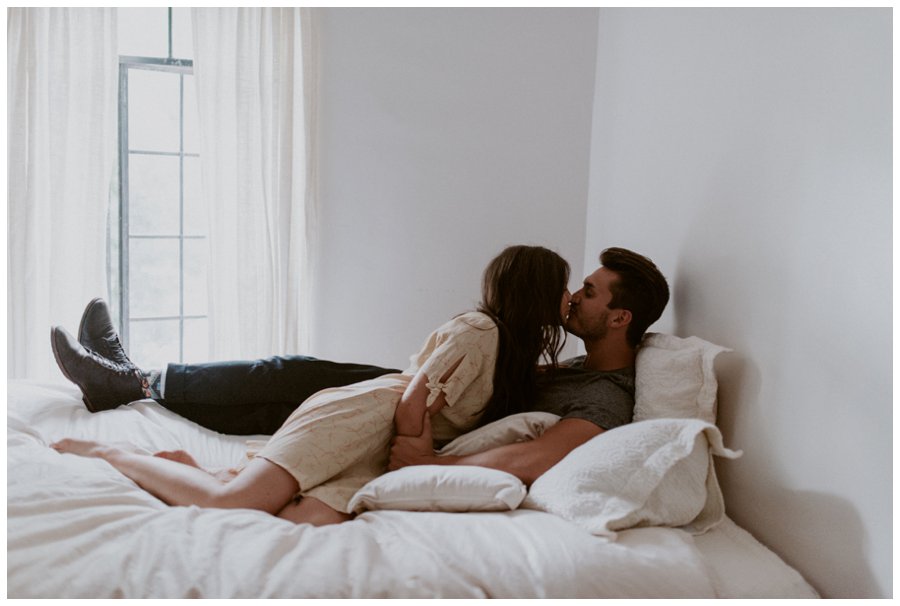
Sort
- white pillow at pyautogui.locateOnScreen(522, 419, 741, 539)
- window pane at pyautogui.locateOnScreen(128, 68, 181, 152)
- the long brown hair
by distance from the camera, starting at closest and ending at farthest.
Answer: white pillow at pyautogui.locateOnScreen(522, 419, 741, 539) < the long brown hair < window pane at pyautogui.locateOnScreen(128, 68, 181, 152)

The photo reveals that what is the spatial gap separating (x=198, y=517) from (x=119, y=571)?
205mm

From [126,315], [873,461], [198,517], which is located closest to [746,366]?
[873,461]

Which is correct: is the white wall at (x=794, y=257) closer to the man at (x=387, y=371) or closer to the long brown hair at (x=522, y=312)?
the man at (x=387, y=371)

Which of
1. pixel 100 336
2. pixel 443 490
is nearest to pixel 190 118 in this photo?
pixel 100 336

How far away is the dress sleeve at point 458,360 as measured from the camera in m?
1.68

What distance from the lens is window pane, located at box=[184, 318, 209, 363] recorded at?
3.24 metres

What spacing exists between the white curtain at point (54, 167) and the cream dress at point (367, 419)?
157cm

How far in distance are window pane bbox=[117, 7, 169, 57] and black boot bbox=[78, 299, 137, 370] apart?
4.44ft

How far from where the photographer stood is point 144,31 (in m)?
3.07

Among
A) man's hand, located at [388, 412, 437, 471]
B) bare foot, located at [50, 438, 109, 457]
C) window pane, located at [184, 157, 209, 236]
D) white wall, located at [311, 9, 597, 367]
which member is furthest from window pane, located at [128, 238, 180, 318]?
man's hand, located at [388, 412, 437, 471]

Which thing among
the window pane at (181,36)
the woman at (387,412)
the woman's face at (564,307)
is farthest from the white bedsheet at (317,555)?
the window pane at (181,36)

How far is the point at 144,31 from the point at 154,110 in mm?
341

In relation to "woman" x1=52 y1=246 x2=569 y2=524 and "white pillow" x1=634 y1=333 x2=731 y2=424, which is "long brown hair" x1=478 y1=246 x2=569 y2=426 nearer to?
"woman" x1=52 y1=246 x2=569 y2=524

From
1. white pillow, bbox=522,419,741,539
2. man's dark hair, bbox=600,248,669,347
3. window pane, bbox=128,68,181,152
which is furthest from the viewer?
window pane, bbox=128,68,181,152
